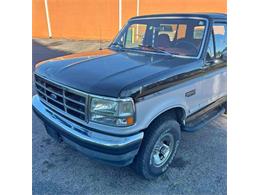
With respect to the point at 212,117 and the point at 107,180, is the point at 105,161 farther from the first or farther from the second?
the point at 212,117

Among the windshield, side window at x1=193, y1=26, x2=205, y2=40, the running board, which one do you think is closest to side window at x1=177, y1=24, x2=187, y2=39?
the windshield

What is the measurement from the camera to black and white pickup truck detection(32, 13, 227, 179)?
2307 millimetres

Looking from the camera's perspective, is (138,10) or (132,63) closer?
(132,63)

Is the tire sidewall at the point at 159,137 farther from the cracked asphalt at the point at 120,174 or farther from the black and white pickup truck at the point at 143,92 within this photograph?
the cracked asphalt at the point at 120,174

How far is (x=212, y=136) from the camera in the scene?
155 inches

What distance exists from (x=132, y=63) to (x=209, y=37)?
128 centimetres

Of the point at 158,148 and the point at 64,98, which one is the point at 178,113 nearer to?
the point at 158,148

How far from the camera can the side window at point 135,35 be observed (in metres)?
3.86

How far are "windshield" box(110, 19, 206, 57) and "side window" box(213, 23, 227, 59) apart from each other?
0.31 meters

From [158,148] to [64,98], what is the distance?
129cm

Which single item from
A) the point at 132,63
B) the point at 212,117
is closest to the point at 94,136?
the point at 132,63

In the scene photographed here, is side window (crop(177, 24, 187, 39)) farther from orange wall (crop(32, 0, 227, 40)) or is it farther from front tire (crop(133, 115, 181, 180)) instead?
orange wall (crop(32, 0, 227, 40))

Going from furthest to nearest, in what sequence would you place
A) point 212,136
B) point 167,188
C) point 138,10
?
point 138,10 → point 212,136 → point 167,188

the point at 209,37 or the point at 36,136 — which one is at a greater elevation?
the point at 209,37
